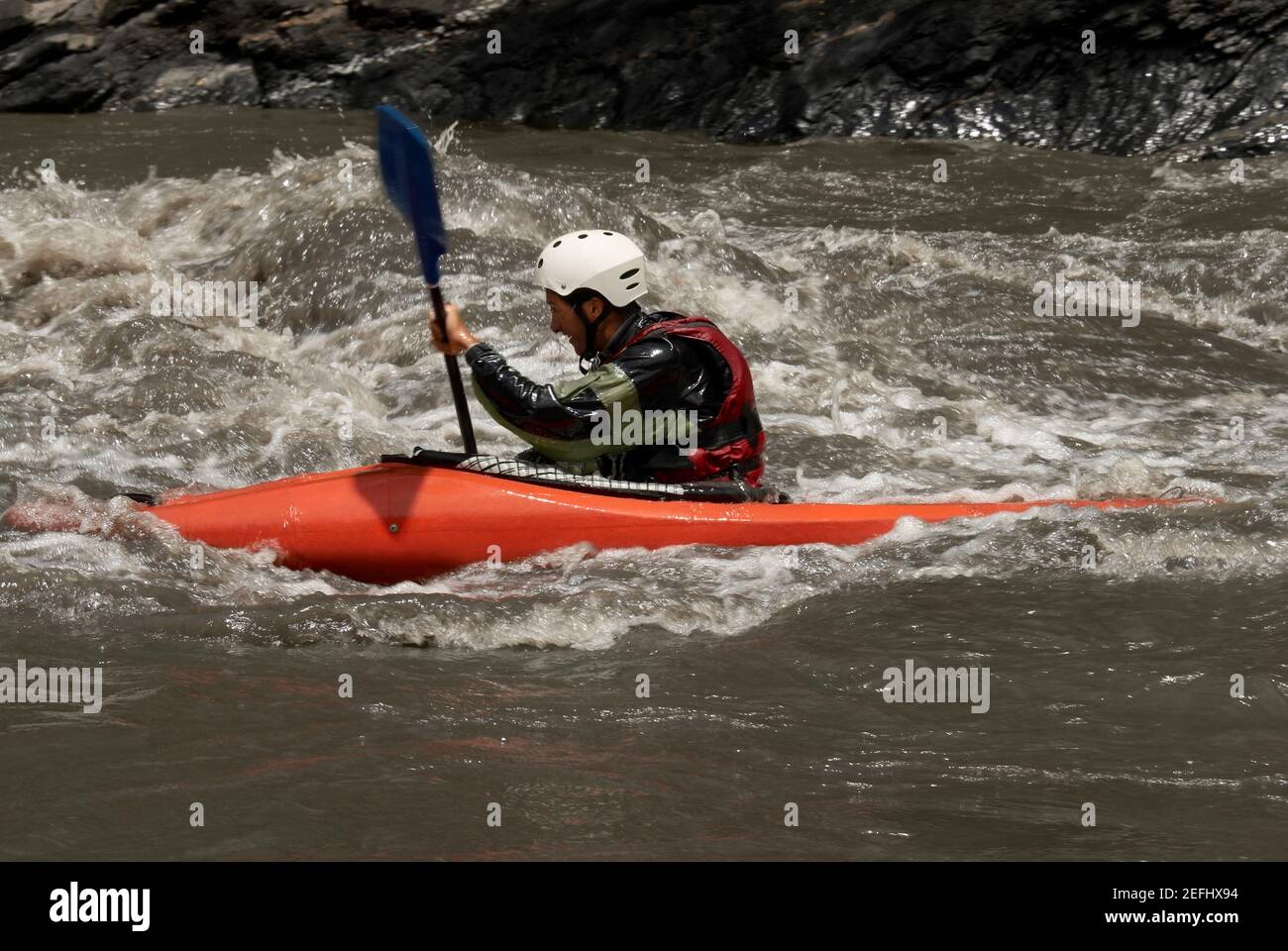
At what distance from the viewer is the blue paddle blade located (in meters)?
4.77

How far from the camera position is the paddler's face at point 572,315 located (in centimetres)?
453

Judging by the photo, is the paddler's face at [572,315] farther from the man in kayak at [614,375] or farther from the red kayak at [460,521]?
the red kayak at [460,521]

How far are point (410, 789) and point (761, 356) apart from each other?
14.8 feet

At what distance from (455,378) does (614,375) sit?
568mm

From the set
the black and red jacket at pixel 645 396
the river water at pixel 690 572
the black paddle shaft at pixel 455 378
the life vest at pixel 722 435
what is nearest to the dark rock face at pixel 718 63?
the river water at pixel 690 572

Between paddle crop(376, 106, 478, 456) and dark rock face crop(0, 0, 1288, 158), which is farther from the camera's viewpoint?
dark rock face crop(0, 0, 1288, 158)

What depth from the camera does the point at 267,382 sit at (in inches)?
269

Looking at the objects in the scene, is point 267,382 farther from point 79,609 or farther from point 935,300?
point 935,300

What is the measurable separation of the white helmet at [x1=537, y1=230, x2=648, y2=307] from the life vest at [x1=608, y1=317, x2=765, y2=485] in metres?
0.17

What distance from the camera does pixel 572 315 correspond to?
4.56 meters

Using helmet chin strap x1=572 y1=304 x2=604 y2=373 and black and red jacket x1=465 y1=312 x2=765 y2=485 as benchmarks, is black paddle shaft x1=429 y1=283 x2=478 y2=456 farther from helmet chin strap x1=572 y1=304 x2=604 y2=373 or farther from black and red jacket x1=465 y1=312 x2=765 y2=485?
helmet chin strap x1=572 y1=304 x2=604 y2=373

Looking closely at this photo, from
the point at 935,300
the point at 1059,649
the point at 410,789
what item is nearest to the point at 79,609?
the point at 410,789

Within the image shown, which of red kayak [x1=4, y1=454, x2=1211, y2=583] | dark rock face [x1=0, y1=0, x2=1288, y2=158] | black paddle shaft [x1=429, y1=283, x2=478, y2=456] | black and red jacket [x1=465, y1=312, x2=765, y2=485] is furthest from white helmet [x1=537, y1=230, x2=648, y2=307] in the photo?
dark rock face [x1=0, y1=0, x2=1288, y2=158]

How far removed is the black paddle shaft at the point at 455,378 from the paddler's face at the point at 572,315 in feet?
1.00
